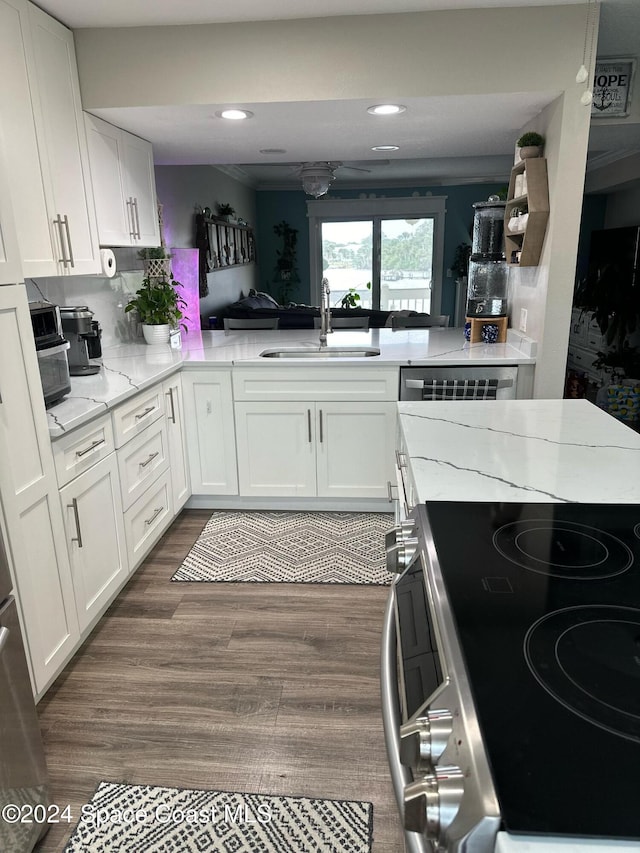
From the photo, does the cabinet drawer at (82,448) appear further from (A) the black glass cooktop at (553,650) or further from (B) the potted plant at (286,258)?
(B) the potted plant at (286,258)

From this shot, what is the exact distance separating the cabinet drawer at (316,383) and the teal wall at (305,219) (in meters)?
6.68

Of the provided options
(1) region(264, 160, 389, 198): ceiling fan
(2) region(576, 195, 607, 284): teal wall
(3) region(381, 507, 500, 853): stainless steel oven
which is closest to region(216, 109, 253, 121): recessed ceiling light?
(3) region(381, 507, 500, 853): stainless steel oven

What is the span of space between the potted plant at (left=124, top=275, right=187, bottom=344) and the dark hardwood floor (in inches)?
64.0

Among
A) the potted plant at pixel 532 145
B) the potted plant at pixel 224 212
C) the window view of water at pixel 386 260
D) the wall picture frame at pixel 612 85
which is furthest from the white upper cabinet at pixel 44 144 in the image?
the window view of water at pixel 386 260

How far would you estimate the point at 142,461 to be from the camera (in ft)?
8.91

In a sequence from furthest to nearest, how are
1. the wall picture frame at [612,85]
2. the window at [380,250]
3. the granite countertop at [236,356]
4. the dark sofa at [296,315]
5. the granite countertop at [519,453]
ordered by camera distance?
the window at [380,250] < the dark sofa at [296,315] < the wall picture frame at [612,85] < the granite countertop at [236,356] < the granite countertop at [519,453]

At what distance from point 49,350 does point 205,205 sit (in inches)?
180

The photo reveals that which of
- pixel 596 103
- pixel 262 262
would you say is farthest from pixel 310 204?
pixel 596 103

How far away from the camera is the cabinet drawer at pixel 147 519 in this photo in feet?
8.53

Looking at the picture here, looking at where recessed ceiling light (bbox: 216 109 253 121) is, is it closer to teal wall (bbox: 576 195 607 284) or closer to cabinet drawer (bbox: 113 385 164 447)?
cabinet drawer (bbox: 113 385 164 447)

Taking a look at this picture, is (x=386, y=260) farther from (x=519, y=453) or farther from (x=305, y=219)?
(x=519, y=453)

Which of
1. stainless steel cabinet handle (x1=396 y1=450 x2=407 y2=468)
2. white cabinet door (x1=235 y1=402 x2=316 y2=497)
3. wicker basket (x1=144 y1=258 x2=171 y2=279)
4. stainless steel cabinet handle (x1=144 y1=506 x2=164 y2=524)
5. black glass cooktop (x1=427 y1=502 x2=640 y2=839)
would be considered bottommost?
stainless steel cabinet handle (x1=144 y1=506 x2=164 y2=524)

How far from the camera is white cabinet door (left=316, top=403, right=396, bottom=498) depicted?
3.19 m

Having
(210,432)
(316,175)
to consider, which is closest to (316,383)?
(210,432)
